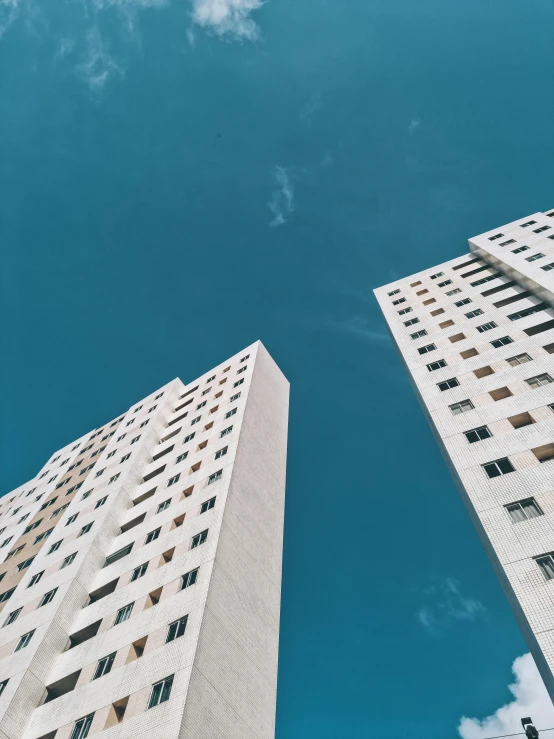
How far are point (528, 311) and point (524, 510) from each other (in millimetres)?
18011

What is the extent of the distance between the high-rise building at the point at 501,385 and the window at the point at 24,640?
22.3m

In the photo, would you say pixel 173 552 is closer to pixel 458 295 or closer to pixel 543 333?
pixel 543 333

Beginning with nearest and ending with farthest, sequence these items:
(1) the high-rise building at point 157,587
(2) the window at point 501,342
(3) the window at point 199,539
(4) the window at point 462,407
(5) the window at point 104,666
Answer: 1. (1) the high-rise building at point 157,587
2. (5) the window at point 104,666
3. (3) the window at point 199,539
4. (4) the window at point 462,407
5. (2) the window at point 501,342

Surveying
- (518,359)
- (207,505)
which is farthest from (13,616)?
(518,359)

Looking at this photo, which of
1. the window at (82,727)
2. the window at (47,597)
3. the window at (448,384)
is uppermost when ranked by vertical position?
the window at (448,384)

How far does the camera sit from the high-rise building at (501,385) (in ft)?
58.5

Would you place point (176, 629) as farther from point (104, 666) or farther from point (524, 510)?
point (524, 510)

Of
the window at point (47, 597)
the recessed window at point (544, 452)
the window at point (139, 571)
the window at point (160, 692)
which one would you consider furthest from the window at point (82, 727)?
the recessed window at point (544, 452)

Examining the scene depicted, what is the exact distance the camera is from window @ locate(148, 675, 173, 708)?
1789 centimetres

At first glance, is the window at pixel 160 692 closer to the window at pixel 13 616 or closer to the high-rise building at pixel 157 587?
the high-rise building at pixel 157 587

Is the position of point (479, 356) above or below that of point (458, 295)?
below

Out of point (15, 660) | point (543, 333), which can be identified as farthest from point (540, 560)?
point (15, 660)

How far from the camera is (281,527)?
3123cm

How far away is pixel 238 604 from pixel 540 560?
43.8 feet
